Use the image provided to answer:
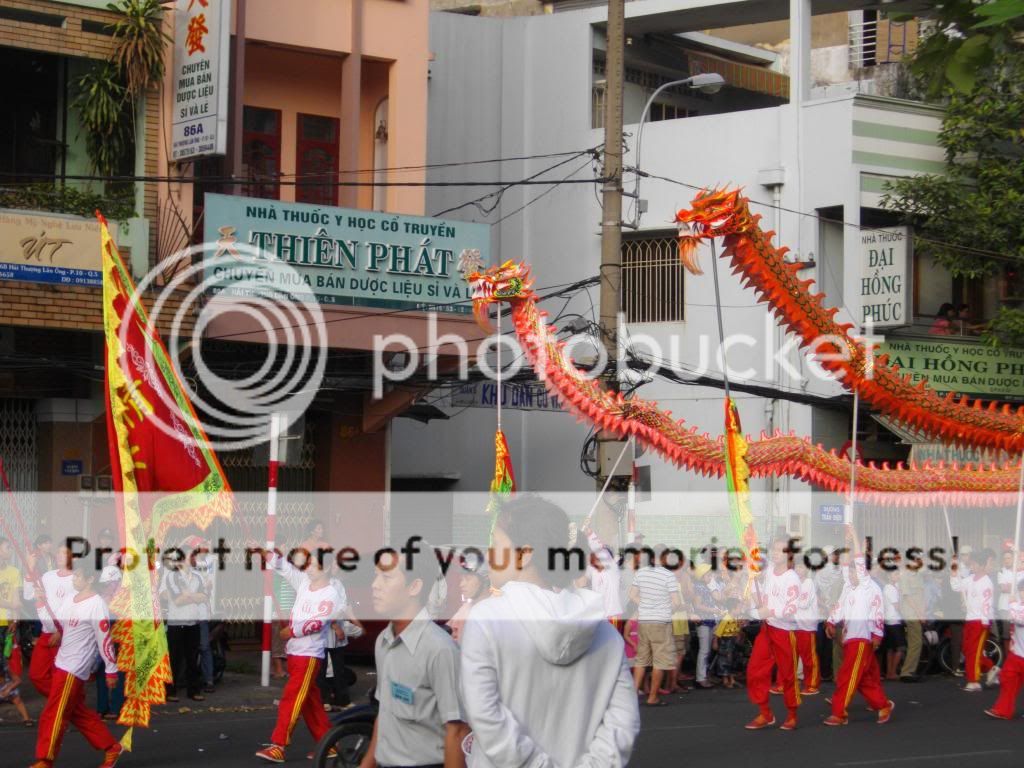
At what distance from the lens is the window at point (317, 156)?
21219mm

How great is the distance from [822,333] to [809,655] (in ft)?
19.0

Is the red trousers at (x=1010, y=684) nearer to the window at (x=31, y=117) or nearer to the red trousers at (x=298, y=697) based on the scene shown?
the red trousers at (x=298, y=697)

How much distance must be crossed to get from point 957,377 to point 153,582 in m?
16.4

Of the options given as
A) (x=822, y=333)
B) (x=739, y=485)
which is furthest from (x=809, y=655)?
(x=822, y=333)

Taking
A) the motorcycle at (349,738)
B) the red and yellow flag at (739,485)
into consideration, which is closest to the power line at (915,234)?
the red and yellow flag at (739,485)

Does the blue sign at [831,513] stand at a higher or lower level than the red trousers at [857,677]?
higher

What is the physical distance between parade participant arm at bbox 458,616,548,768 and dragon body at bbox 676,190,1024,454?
501 cm

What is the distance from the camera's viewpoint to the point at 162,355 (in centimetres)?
1123

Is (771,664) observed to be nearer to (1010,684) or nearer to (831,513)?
(1010,684)

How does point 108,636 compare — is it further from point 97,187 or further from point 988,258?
point 988,258

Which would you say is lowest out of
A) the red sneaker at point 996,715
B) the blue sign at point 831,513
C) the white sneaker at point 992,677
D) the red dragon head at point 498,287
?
the white sneaker at point 992,677

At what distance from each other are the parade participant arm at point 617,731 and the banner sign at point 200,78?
1375cm

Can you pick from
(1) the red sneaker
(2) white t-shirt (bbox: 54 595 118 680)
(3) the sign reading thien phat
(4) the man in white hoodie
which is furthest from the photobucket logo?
(4) the man in white hoodie

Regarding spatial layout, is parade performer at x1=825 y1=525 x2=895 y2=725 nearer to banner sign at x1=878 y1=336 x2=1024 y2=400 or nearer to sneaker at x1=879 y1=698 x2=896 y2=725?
sneaker at x1=879 y1=698 x2=896 y2=725
